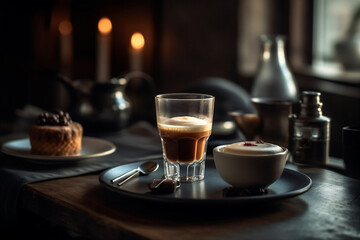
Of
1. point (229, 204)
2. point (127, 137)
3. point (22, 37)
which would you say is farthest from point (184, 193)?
point (22, 37)

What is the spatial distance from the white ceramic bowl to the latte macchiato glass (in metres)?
0.14

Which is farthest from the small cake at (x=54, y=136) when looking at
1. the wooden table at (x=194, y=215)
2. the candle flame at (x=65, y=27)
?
the candle flame at (x=65, y=27)

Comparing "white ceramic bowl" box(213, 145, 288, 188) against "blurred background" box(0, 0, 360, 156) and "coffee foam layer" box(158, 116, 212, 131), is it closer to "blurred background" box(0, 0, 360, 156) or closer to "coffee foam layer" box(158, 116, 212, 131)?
"coffee foam layer" box(158, 116, 212, 131)

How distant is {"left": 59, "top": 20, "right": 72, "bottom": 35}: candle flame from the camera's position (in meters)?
3.50

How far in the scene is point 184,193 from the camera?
865 mm

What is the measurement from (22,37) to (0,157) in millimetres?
2310

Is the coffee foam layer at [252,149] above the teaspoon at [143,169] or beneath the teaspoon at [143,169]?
above

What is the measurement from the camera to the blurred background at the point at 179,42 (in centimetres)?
293

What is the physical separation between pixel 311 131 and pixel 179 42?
2.50 meters

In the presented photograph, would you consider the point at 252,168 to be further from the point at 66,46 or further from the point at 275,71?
the point at 66,46

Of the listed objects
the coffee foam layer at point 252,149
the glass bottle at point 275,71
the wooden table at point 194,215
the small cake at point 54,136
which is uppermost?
the glass bottle at point 275,71

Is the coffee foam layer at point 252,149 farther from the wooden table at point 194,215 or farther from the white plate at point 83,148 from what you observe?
the white plate at point 83,148

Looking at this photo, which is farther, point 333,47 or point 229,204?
point 333,47

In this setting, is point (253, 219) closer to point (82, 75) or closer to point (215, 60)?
point (215, 60)
